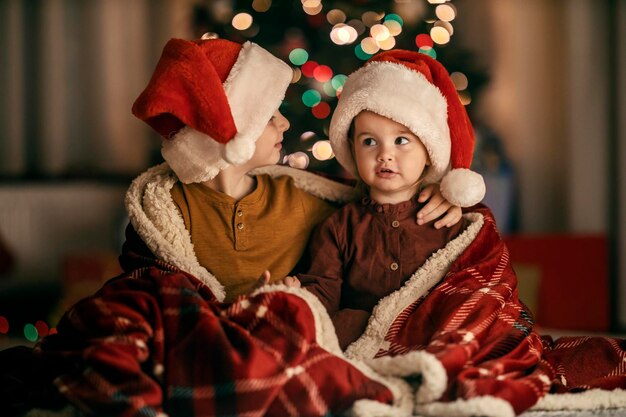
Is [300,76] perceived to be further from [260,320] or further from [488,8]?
A: [260,320]

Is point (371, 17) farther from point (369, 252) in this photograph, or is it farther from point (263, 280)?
point (263, 280)

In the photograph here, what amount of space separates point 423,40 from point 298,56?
1.69 ft

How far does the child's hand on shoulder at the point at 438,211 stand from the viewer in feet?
4.96

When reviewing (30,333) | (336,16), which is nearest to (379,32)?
(336,16)

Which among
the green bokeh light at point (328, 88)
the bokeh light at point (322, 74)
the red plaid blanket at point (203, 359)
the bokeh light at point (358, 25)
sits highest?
the bokeh light at point (358, 25)

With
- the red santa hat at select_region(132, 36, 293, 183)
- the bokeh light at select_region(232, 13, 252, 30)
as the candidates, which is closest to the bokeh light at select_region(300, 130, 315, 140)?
the bokeh light at select_region(232, 13, 252, 30)

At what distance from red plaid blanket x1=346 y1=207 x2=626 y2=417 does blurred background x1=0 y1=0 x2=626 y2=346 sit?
1444 millimetres

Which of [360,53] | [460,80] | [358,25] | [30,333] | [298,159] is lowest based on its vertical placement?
[30,333]

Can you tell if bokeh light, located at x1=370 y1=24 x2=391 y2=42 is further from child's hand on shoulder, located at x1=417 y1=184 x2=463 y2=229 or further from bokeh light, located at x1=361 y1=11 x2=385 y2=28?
child's hand on shoulder, located at x1=417 y1=184 x2=463 y2=229

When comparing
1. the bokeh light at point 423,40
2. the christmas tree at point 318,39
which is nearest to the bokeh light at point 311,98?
the christmas tree at point 318,39

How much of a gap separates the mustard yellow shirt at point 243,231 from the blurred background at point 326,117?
1.24m

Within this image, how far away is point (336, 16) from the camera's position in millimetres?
2904

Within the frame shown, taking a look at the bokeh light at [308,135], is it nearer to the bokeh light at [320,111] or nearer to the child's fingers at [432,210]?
the bokeh light at [320,111]

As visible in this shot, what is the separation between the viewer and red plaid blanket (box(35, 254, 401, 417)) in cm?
112
